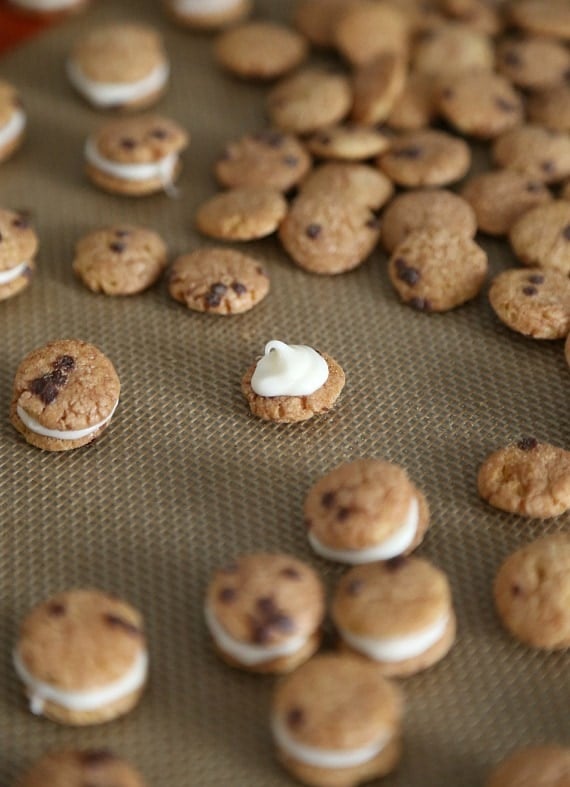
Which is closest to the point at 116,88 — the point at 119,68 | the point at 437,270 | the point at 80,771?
the point at 119,68

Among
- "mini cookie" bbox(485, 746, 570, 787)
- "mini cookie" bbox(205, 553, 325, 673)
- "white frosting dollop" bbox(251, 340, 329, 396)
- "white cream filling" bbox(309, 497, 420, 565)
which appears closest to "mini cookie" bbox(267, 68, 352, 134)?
"white frosting dollop" bbox(251, 340, 329, 396)

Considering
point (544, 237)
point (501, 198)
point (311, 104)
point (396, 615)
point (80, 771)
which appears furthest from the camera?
point (311, 104)

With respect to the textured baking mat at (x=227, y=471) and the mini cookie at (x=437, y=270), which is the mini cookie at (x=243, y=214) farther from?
the mini cookie at (x=437, y=270)

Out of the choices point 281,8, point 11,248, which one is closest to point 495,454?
point 11,248

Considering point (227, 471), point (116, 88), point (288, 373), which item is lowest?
point (227, 471)

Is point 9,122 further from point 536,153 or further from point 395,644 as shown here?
point 395,644

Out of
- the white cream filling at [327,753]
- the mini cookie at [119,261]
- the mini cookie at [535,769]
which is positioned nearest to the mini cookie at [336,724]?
the white cream filling at [327,753]
